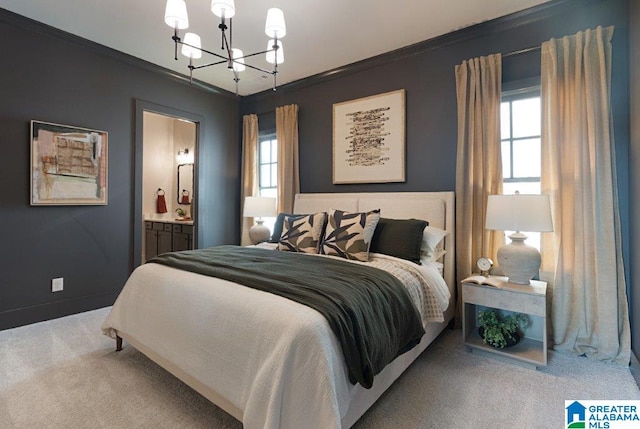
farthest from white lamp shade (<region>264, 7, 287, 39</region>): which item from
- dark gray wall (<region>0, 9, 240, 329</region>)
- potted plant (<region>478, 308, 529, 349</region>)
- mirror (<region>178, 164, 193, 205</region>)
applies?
mirror (<region>178, 164, 193, 205</region>)

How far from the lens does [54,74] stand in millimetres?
3129

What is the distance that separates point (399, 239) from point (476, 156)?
3.61ft

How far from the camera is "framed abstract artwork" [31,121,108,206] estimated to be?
9.90 ft

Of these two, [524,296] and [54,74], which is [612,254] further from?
[54,74]

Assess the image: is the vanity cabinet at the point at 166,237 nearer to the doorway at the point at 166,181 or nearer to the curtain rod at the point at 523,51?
the doorway at the point at 166,181

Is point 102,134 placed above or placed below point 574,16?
below

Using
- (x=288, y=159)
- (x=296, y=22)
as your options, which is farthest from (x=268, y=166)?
(x=296, y=22)

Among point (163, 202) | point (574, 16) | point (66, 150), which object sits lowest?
point (163, 202)

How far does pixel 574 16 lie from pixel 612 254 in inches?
74.7

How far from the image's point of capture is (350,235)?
2.67 m

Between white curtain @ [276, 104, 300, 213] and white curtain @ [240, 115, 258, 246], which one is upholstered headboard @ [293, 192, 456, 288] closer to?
white curtain @ [276, 104, 300, 213]

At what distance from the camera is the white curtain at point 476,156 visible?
280 centimetres

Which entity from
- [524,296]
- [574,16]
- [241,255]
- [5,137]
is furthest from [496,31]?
[5,137]

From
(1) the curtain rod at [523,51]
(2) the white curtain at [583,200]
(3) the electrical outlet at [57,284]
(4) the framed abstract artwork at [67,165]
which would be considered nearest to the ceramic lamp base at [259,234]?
(4) the framed abstract artwork at [67,165]
